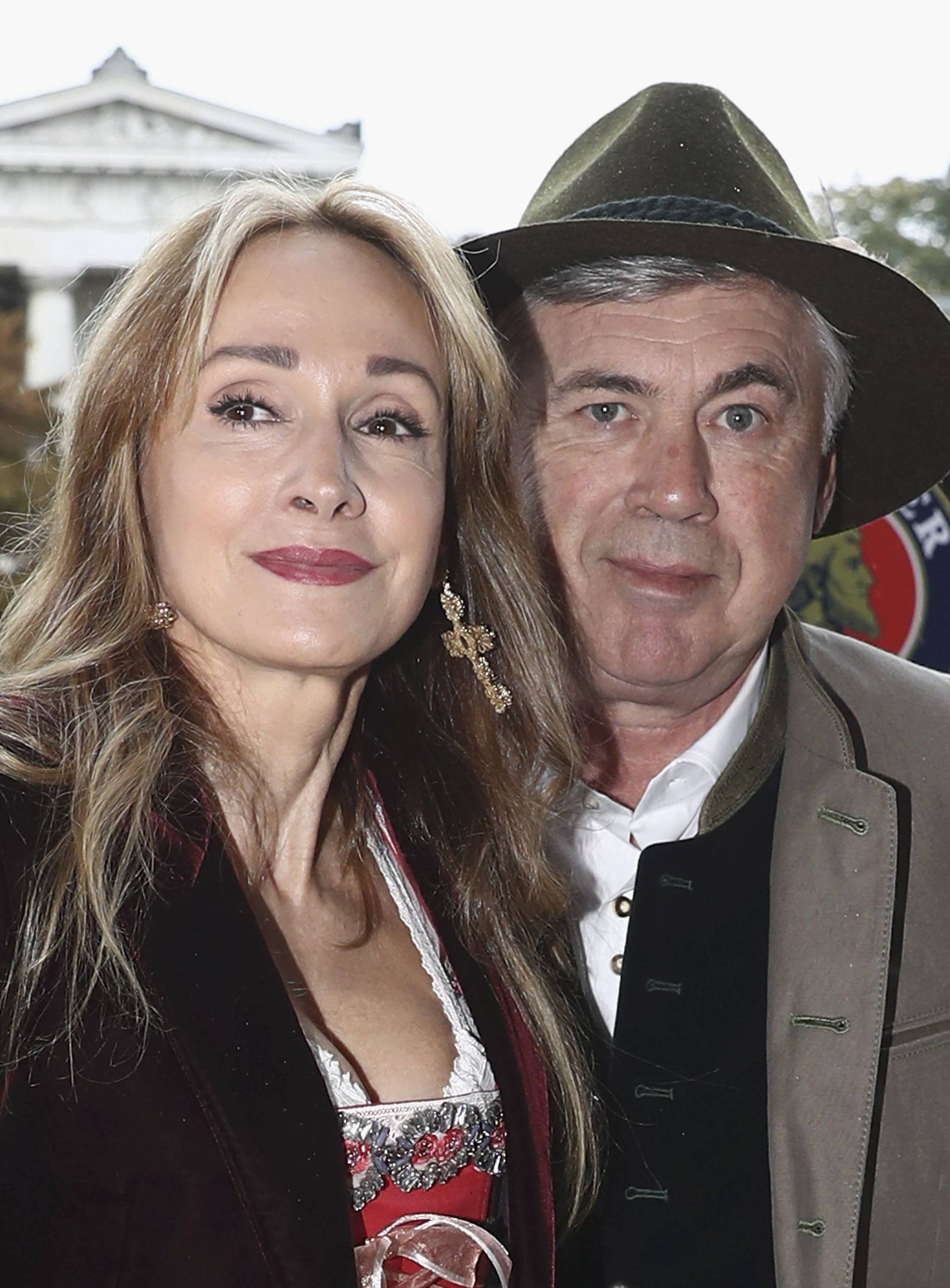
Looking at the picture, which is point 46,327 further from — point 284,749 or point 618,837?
point 284,749

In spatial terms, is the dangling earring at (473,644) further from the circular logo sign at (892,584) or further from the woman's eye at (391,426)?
the circular logo sign at (892,584)

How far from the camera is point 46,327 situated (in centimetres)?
803

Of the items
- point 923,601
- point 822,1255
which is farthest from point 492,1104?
point 923,601

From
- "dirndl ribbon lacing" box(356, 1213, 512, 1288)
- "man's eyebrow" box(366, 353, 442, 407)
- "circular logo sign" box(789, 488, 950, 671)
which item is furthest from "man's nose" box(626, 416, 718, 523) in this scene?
"circular logo sign" box(789, 488, 950, 671)

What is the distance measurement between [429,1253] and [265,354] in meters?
0.97

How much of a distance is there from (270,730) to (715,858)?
806 millimetres

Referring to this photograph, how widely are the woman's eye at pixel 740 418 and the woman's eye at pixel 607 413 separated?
154mm

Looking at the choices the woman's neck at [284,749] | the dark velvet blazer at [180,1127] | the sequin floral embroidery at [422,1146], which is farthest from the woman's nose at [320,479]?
the sequin floral embroidery at [422,1146]

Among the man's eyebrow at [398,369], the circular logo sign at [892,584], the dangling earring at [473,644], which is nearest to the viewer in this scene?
the man's eyebrow at [398,369]

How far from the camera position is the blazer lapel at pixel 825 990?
2.00 m

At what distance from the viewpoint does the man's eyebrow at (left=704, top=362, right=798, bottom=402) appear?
2322mm

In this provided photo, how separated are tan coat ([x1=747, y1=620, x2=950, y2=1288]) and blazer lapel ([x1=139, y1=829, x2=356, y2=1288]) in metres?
0.78

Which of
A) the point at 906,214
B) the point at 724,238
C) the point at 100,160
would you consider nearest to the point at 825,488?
the point at 724,238

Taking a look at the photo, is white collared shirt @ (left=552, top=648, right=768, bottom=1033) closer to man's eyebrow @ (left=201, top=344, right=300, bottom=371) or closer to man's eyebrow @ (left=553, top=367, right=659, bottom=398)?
man's eyebrow @ (left=553, top=367, right=659, bottom=398)
